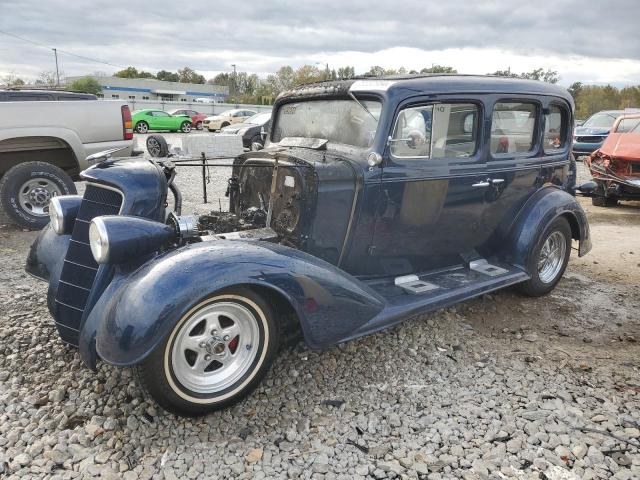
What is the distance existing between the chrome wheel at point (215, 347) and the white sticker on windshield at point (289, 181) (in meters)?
1.10

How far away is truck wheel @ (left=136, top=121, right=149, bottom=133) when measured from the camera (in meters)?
23.0

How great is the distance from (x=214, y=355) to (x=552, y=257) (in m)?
3.53

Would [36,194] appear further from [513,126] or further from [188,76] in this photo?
[188,76]

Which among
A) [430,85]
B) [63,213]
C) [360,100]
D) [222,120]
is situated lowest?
[63,213]

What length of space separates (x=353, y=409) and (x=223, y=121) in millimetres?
24185

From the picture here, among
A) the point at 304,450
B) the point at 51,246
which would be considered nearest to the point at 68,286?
the point at 51,246

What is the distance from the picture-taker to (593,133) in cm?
1481

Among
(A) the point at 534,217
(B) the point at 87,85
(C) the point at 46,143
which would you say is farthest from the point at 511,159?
(B) the point at 87,85

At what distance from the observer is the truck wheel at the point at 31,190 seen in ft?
19.8

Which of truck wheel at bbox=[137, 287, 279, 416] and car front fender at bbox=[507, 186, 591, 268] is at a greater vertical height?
car front fender at bbox=[507, 186, 591, 268]

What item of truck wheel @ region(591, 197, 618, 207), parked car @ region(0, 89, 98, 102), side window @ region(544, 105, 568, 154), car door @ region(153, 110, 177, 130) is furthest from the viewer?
car door @ region(153, 110, 177, 130)

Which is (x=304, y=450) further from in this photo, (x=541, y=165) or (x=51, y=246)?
(x=541, y=165)

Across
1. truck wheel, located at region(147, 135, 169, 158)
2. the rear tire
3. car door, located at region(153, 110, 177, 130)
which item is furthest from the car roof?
car door, located at region(153, 110, 177, 130)

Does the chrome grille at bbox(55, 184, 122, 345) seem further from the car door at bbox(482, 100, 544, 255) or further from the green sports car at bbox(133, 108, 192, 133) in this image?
the green sports car at bbox(133, 108, 192, 133)
